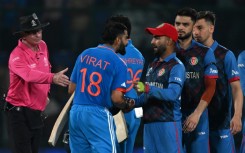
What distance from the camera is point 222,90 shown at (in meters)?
6.88

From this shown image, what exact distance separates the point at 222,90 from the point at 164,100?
77 cm

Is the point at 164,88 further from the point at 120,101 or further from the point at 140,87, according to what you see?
the point at 120,101

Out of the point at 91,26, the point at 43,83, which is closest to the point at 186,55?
the point at 43,83

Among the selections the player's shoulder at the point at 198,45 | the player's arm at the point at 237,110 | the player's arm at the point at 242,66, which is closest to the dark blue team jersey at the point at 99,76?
Answer: the player's shoulder at the point at 198,45

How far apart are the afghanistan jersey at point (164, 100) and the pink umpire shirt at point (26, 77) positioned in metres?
1.15

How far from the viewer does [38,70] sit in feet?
23.9

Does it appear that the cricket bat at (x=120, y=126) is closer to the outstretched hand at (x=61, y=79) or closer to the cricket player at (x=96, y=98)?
the outstretched hand at (x=61, y=79)

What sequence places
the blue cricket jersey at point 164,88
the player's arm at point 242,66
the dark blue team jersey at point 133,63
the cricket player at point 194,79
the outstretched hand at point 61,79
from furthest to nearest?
the dark blue team jersey at point 133,63, the player's arm at point 242,66, the outstretched hand at point 61,79, the cricket player at point 194,79, the blue cricket jersey at point 164,88

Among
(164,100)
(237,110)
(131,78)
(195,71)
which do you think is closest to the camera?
(164,100)

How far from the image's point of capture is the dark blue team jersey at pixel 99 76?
6.06 metres

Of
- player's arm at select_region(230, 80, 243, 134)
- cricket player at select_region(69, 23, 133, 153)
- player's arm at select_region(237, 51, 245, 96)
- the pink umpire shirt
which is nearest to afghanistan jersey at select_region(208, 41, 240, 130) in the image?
player's arm at select_region(230, 80, 243, 134)

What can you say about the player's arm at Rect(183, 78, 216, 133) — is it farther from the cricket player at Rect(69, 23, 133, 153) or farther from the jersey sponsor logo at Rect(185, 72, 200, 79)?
the cricket player at Rect(69, 23, 133, 153)

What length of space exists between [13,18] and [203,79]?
4983 millimetres

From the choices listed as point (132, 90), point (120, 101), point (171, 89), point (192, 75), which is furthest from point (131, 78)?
point (120, 101)
